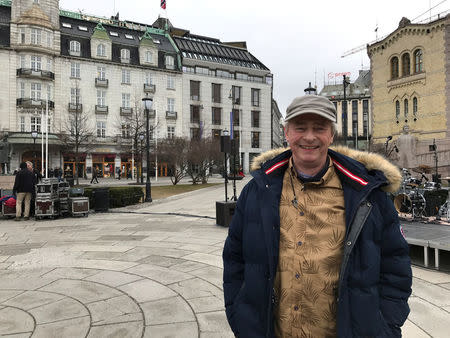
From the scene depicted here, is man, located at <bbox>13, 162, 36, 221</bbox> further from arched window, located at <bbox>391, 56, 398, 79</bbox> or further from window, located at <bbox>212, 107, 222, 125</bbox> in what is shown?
window, located at <bbox>212, 107, 222, 125</bbox>

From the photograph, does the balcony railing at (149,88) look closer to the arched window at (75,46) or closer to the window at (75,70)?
the window at (75,70)

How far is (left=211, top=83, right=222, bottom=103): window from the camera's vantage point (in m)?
51.7

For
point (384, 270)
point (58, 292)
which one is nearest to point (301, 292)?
point (384, 270)

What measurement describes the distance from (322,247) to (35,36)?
4667 centimetres

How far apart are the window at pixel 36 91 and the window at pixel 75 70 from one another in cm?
428

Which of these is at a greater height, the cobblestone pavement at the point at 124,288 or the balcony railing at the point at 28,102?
the balcony railing at the point at 28,102

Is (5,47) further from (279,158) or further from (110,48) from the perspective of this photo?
(279,158)

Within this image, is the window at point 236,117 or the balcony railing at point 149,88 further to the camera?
the window at point 236,117

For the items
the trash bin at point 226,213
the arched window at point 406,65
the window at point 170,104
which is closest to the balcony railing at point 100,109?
the window at point 170,104

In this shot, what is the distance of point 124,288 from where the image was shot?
434cm

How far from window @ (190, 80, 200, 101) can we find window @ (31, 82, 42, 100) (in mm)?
20758

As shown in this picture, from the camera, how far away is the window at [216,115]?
5166 centimetres

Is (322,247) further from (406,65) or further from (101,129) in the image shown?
(101,129)

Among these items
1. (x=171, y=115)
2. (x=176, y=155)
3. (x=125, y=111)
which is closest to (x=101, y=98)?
(x=125, y=111)
